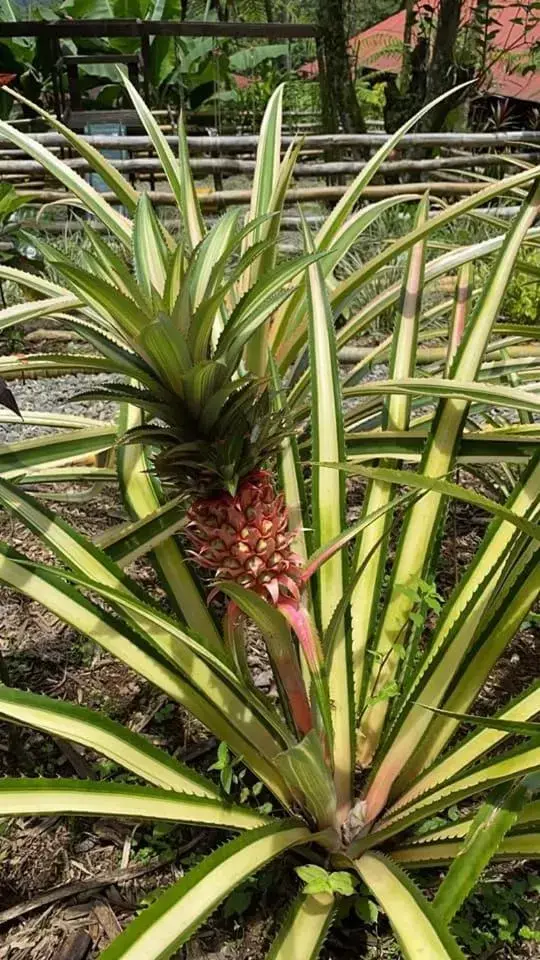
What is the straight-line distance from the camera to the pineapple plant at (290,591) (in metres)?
0.73

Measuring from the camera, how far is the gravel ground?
2389 mm

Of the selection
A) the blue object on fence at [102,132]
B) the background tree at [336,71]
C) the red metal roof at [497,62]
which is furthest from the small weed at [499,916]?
the red metal roof at [497,62]

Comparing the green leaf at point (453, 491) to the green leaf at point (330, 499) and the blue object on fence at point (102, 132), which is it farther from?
the blue object on fence at point (102, 132)

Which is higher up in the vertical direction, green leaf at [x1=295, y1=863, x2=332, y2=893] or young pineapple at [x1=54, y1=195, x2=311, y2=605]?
young pineapple at [x1=54, y1=195, x2=311, y2=605]

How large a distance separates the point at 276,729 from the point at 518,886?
14.9 inches

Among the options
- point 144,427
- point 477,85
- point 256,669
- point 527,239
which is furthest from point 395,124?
point 144,427

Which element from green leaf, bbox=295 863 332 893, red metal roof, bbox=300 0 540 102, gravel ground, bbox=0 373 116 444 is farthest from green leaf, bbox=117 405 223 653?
red metal roof, bbox=300 0 540 102

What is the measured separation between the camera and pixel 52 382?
10.1 ft

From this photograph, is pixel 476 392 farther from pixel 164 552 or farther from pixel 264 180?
pixel 264 180

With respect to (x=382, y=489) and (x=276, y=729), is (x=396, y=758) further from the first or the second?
(x=382, y=489)

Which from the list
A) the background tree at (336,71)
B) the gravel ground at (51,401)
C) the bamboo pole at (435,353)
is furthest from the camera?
the background tree at (336,71)

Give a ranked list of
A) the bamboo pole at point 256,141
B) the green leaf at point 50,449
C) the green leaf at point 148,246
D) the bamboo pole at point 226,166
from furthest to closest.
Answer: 1. the bamboo pole at point 256,141
2. the bamboo pole at point 226,166
3. the green leaf at point 50,449
4. the green leaf at point 148,246

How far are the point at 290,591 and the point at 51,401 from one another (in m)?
2.17

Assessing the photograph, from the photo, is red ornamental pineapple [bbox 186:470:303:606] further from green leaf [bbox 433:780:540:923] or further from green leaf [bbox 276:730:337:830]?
green leaf [bbox 433:780:540:923]
